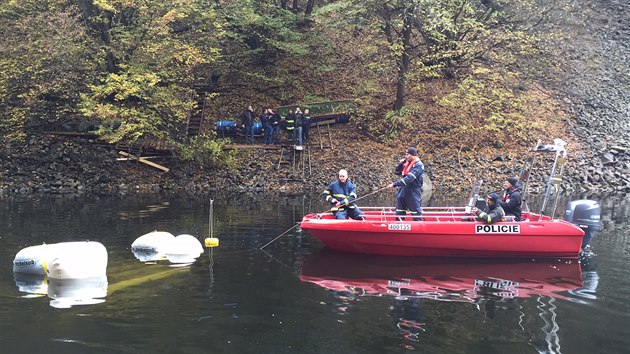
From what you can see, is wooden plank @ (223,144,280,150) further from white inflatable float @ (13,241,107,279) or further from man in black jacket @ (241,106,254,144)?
white inflatable float @ (13,241,107,279)

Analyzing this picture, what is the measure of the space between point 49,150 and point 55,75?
321cm

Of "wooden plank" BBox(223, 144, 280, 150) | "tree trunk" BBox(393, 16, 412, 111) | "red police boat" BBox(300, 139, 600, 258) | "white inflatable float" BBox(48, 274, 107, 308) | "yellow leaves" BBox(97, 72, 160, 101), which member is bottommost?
"white inflatable float" BBox(48, 274, 107, 308)

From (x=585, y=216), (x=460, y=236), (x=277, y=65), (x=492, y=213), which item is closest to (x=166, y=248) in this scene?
(x=460, y=236)

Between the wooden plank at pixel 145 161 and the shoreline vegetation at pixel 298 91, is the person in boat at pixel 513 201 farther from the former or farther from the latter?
the wooden plank at pixel 145 161

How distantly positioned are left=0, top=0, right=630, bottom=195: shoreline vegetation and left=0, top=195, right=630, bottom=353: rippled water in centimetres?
974

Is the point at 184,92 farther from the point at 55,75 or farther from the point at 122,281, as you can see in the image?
the point at 122,281

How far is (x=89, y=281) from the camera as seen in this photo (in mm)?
9312

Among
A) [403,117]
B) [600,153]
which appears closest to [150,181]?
[403,117]

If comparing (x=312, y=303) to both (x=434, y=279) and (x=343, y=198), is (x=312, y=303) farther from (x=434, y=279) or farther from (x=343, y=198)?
(x=343, y=198)

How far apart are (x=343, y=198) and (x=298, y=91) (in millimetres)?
16908

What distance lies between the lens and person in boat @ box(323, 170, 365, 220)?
1220 centimetres

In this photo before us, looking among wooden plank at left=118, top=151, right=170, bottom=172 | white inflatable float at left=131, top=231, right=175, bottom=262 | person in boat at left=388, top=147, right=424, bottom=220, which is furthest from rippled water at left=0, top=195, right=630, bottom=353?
wooden plank at left=118, top=151, right=170, bottom=172

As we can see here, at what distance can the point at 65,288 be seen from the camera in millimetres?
8945

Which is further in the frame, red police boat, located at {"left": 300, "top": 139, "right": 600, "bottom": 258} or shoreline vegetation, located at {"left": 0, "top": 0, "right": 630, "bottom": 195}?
shoreline vegetation, located at {"left": 0, "top": 0, "right": 630, "bottom": 195}
